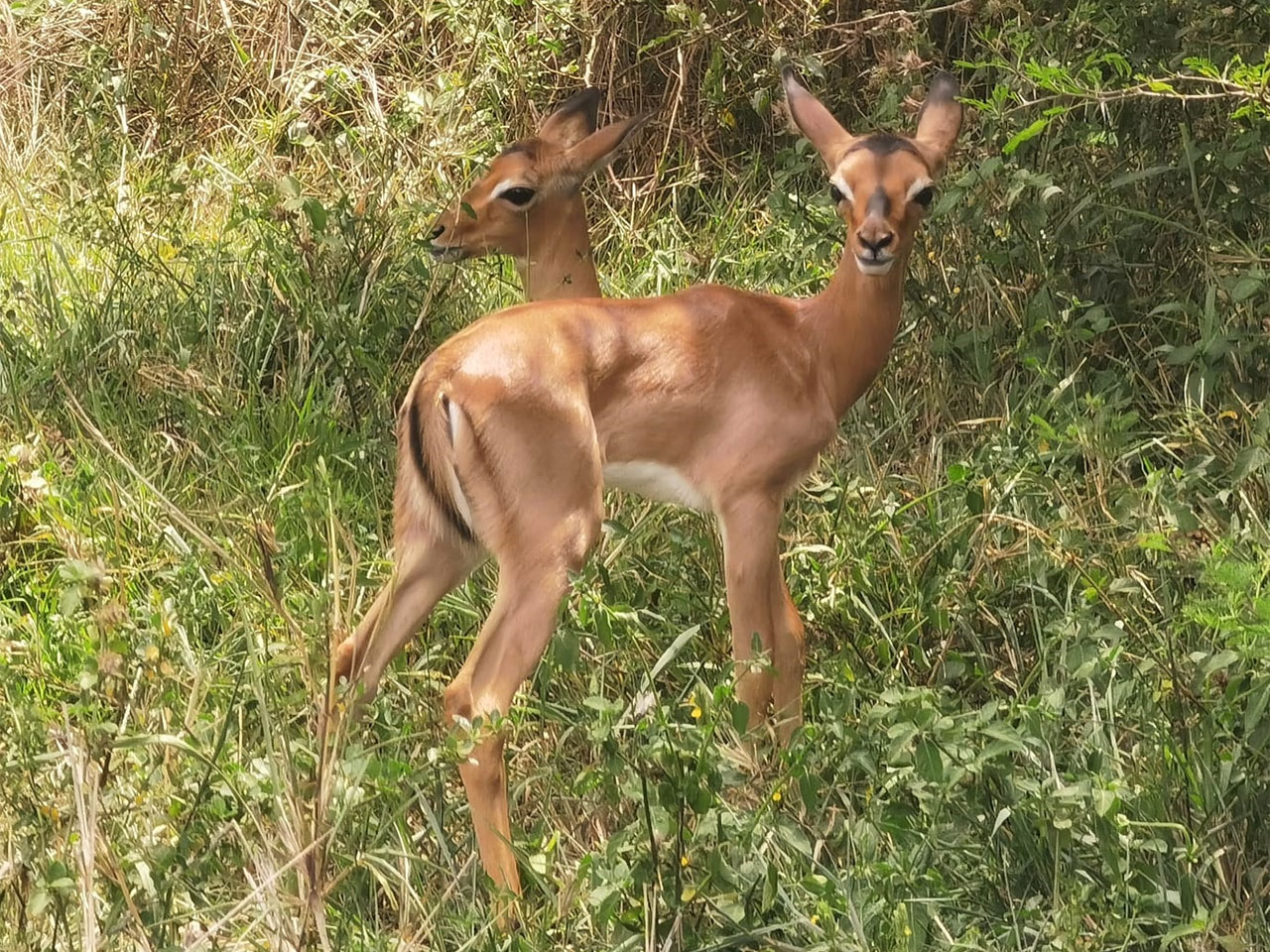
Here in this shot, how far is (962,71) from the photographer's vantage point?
23.4 ft

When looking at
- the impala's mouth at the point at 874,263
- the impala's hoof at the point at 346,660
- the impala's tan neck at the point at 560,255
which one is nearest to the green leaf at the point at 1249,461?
the impala's mouth at the point at 874,263

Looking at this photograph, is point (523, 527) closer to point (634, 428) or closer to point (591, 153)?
point (634, 428)

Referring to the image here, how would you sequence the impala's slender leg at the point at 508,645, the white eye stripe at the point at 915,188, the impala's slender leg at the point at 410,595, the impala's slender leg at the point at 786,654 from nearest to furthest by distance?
the impala's slender leg at the point at 508,645 < the impala's slender leg at the point at 410,595 < the impala's slender leg at the point at 786,654 < the white eye stripe at the point at 915,188

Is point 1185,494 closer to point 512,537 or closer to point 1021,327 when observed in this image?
point 1021,327

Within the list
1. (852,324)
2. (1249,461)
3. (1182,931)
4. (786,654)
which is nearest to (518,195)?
(852,324)

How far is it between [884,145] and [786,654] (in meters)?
1.29

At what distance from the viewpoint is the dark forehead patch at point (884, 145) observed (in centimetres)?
454

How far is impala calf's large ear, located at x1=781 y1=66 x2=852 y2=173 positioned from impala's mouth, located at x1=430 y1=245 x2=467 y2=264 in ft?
3.62

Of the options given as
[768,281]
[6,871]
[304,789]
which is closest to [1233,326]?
[768,281]

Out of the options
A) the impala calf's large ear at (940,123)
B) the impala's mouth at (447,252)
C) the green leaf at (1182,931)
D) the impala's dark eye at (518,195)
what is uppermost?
the impala calf's large ear at (940,123)

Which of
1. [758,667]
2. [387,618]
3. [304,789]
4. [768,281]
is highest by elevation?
[758,667]

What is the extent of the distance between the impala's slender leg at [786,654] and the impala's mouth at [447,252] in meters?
1.62

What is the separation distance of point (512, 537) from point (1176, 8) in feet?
9.91

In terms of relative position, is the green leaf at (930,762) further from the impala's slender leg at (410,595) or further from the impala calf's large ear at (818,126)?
the impala calf's large ear at (818,126)
